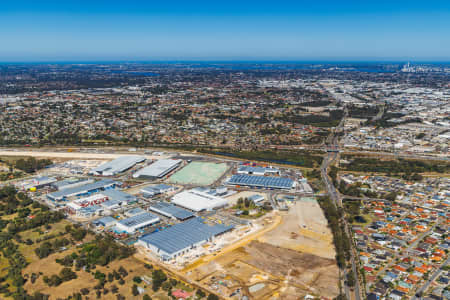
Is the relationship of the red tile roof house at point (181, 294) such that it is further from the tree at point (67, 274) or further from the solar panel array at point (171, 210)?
the solar panel array at point (171, 210)

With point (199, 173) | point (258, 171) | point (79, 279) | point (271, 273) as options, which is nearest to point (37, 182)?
point (199, 173)

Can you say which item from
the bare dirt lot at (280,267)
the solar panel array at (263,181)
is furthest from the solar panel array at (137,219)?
the solar panel array at (263,181)

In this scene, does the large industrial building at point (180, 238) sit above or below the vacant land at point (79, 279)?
above

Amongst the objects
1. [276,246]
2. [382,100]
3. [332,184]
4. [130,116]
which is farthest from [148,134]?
[382,100]

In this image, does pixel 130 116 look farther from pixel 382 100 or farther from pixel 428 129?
pixel 382 100

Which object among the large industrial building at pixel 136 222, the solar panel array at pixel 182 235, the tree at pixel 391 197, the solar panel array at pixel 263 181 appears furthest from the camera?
the solar panel array at pixel 263 181

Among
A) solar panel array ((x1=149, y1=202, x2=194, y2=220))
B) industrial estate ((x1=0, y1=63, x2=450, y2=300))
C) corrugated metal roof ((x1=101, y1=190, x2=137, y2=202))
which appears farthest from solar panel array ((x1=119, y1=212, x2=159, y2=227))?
corrugated metal roof ((x1=101, y1=190, x2=137, y2=202))
